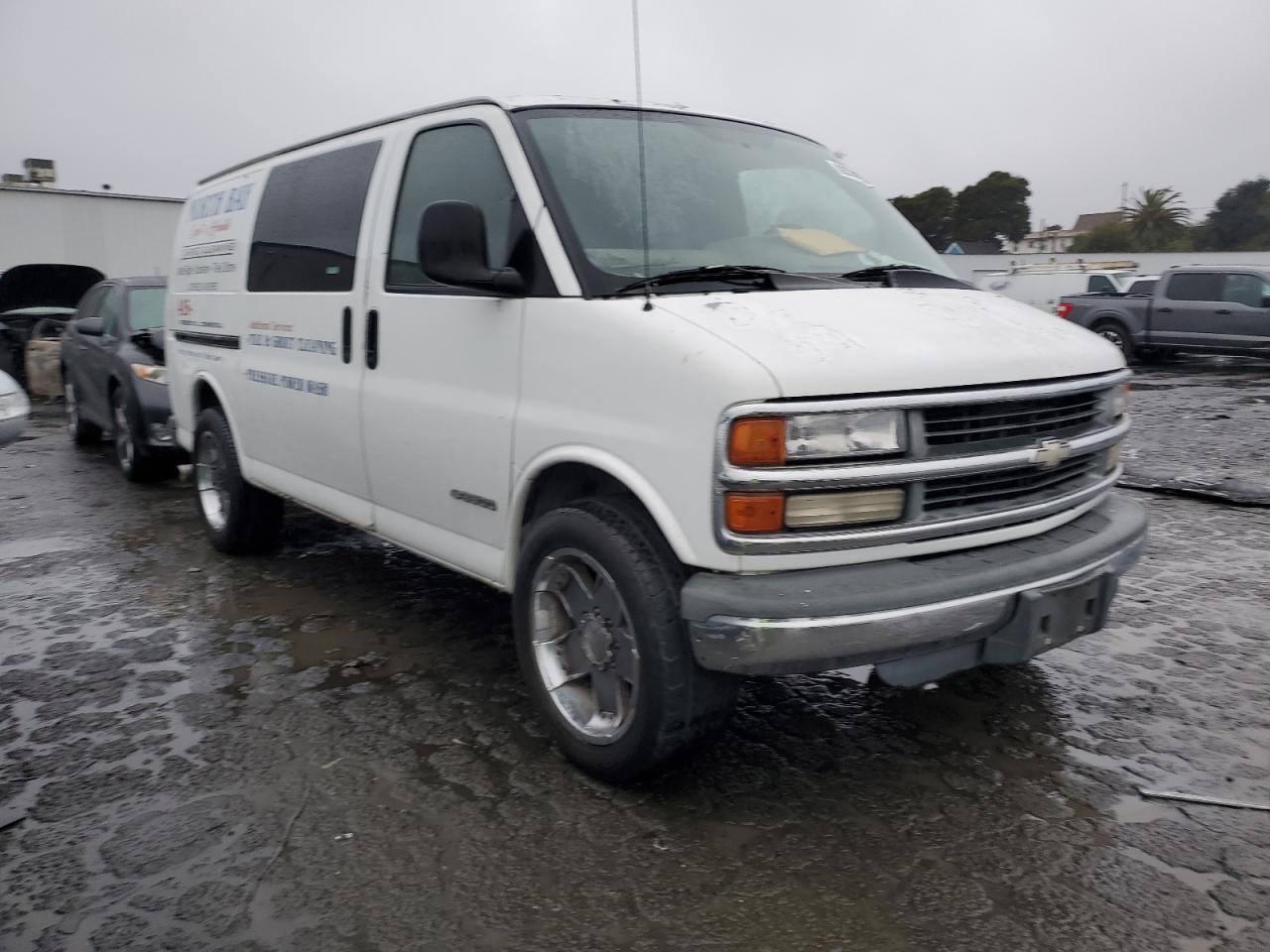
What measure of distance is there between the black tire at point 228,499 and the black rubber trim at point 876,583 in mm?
3668

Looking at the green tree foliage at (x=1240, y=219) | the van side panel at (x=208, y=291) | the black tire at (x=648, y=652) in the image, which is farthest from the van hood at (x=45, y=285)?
the green tree foliage at (x=1240, y=219)

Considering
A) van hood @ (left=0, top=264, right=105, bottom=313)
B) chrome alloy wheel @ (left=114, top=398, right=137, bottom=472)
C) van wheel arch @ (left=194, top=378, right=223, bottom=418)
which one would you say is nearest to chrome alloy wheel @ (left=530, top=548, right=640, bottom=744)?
van wheel arch @ (left=194, top=378, right=223, bottom=418)

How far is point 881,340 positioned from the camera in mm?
2855

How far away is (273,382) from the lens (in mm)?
4957

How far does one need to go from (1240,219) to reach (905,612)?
287ft

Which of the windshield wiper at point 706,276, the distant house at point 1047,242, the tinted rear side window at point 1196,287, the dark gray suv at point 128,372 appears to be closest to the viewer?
the windshield wiper at point 706,276

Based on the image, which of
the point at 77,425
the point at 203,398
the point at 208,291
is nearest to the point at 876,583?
the point at 208,291

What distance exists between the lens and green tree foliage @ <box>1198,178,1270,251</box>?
74.4 m

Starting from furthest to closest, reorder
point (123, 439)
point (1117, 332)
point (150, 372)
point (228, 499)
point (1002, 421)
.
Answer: point (1117, 332) < point (123, 439) < point (150, 372) < point (228, 499) < point (1002, 421)

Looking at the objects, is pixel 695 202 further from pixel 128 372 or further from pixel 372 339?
pixel 128 372

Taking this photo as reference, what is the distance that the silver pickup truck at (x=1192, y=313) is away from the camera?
56.1 ft

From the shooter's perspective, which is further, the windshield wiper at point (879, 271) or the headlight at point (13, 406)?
the headlight at point (13, 406)

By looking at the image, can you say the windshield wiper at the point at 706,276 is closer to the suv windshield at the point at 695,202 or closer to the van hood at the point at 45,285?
the suv windshield at the point at 695,202

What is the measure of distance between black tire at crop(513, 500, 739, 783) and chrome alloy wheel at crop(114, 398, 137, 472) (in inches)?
247
